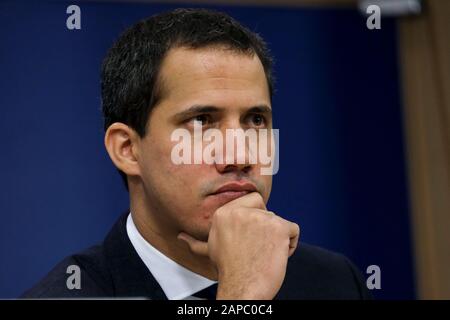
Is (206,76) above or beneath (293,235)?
above

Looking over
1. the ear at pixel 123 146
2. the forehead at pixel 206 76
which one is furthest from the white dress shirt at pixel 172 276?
the forehead at pixel 206 76

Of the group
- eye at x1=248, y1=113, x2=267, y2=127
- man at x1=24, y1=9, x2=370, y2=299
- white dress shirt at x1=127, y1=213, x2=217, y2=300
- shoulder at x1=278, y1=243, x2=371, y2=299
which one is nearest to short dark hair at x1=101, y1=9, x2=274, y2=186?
man at x1=24, y1=9, x2=370, y2=299

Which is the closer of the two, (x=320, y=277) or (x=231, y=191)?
(x=231, y=191)

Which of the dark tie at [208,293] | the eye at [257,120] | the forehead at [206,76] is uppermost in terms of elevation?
the forehead at [206,76]

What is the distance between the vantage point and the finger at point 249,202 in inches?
43.9

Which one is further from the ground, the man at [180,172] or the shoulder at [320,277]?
the man at [180,172]

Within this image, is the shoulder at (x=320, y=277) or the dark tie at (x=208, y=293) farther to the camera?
the shoulder at (x=320, y=277)

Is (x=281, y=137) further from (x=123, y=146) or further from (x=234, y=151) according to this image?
(x=123, y=146)

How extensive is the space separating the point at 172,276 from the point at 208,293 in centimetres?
7

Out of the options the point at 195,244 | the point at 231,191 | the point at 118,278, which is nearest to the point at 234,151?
the point at 231,191

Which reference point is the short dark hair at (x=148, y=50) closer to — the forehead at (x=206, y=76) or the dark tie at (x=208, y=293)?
the forehead at (x=206, y=76)

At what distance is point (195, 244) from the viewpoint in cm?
114

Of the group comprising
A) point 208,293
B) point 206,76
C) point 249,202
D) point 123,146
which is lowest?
point 208,293

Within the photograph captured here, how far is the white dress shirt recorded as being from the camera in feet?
3.82
